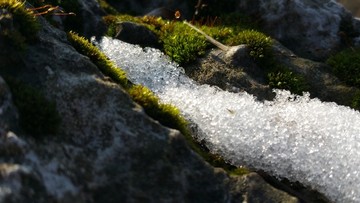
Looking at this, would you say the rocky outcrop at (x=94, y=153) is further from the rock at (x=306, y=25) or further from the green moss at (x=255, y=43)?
Answer: the rock at (x=306, y=25)

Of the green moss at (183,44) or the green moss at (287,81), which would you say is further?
the green moss at (183,44)

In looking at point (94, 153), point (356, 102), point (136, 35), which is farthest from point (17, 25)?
point (356, 102)

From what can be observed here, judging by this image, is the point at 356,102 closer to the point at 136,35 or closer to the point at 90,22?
the point at 136,35

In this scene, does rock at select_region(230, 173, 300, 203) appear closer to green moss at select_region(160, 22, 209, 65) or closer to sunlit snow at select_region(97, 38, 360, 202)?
sunlit snow at select_region(97, 38, 360, 202)

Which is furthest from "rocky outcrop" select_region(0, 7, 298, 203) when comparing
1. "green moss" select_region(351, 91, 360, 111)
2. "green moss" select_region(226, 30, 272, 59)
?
A: "green moss" select_region(226, 30, 272, 59)

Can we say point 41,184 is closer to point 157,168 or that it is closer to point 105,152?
point 105,152

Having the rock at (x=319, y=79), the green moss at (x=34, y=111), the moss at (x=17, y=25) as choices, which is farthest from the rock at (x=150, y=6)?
the green moss at (x=34, y=111)
